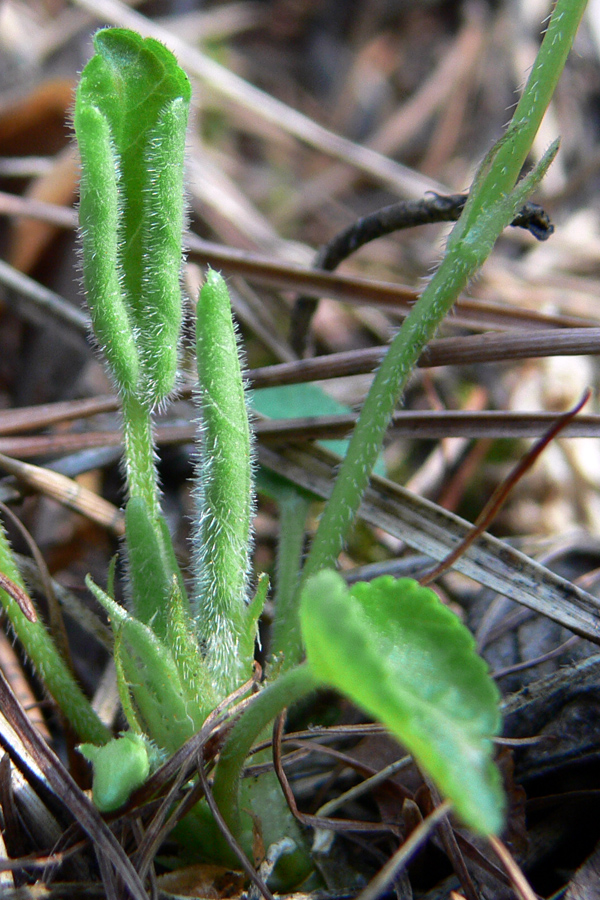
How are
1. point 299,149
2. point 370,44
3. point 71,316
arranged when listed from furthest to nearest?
point 370,44 < point 299,149 < point 71,316

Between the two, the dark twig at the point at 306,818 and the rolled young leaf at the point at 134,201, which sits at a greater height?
the rolled young leaf at the point at 134,201

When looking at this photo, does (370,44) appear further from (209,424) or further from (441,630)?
(441,630)

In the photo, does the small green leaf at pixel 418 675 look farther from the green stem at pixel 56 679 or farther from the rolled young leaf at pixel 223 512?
the green stem at pixel 56 679

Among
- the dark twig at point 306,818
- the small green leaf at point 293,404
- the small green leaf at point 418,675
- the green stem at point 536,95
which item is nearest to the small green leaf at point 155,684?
the dark twig at point 306,818

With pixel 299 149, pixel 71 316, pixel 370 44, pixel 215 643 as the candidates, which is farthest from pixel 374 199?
pixel 215 643

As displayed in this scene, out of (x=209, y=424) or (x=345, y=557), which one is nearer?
(x=209, y=424)

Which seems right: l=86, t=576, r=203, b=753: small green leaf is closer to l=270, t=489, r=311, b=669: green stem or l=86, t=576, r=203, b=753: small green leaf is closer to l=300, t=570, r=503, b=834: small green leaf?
l=270, t=489, r=311, b=669: green stem

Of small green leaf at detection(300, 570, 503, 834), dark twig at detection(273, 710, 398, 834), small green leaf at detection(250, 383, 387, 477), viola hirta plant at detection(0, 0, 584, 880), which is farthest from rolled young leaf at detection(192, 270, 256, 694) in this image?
small green leaf at detection(250, 383, 387, 477)
